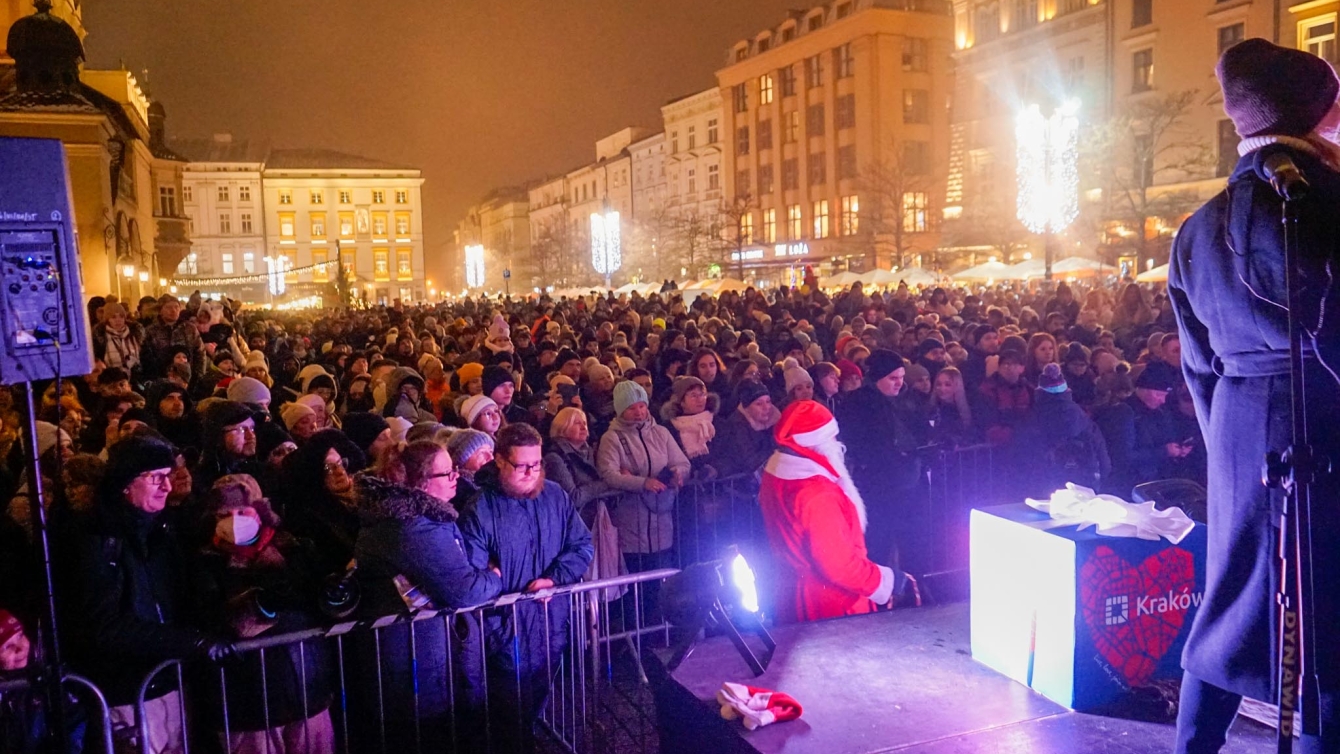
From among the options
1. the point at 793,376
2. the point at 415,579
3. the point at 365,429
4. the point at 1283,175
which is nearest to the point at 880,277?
the point at 793,376

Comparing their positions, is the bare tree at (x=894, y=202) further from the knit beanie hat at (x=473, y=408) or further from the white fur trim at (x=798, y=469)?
the white fur trim at (x=798, y=469)

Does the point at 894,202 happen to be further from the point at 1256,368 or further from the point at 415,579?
the point at 1256,368

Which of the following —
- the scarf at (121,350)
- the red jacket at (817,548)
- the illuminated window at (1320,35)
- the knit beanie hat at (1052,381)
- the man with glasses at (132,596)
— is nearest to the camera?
the man with glasses at (132,596)

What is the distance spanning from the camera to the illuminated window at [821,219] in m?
64.6

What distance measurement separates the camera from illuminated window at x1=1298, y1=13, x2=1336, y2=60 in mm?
35062

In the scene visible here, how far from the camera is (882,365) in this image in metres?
8.18

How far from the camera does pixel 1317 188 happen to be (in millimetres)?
2432

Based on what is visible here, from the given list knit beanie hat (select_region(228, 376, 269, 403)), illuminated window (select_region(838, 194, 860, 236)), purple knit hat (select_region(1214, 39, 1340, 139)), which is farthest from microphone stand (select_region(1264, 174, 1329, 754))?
illuminated window (select_region(838, 194, 860, 236))

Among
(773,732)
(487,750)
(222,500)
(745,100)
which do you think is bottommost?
(487,750)

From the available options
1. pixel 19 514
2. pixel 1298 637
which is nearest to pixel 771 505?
pixel 1298 637

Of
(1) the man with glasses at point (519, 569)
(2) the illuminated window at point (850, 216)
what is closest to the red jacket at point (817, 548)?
(1) the man with glasses at point (519, 569)

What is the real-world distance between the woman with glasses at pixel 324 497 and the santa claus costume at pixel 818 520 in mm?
2187

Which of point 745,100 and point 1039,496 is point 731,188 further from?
point 1039,496

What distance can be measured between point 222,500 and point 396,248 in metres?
108
